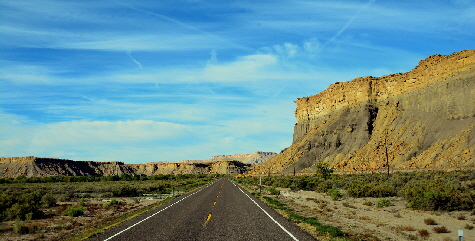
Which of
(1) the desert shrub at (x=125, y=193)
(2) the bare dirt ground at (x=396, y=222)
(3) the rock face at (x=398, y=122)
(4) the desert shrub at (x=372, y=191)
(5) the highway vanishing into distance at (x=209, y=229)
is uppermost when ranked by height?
(3) the rock face at (x=398, y=122)

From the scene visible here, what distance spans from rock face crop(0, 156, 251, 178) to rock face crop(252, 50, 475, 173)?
70.4 meters

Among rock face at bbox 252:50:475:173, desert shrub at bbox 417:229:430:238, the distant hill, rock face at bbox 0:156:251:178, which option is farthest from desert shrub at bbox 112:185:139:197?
rock face at bbox 0:156:251:178

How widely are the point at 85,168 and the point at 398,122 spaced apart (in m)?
128

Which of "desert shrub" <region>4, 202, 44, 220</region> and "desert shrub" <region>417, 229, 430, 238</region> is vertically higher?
"desert shrub" <region>417, 229, 430, 238</region>

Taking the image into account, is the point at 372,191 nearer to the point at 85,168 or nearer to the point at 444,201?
the point at 444,201

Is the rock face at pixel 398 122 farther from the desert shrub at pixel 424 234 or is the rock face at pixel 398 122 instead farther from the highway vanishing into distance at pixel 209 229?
the highway vanishing into distance at pixel 209 229

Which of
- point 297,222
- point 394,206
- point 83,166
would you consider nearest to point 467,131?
point 394,206

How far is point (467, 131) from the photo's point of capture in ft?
201

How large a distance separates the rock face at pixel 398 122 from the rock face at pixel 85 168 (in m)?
70.4

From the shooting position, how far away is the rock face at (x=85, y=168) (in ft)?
401

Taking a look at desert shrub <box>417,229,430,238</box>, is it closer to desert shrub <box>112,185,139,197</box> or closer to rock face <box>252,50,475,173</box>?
desert shrub <box>112,185,139,197</box>

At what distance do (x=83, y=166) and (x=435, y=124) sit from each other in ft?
450

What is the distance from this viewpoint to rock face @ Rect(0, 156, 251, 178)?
122287 millimetres

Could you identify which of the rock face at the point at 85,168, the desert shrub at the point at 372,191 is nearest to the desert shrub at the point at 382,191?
the desert shrub at the point at 372,191
